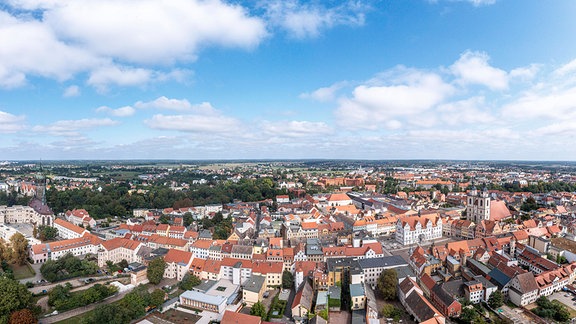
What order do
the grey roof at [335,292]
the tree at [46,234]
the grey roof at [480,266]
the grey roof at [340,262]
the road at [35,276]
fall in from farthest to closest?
the tree at [46,234] → the road at [35,276] → the grey roof at [480,266] → the grey roof at [340,262] → the grey roof at [335,292]

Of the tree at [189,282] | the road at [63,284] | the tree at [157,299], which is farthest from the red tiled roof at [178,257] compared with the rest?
the tree at [157,299]

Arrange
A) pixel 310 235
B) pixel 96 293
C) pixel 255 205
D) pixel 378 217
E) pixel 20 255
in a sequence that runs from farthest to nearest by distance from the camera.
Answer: pixel 255 205 → pixel 378 217 → pixel 310 235 → pixel 20 255 → pixel 96 293

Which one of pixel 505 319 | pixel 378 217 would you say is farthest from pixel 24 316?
pixel 378 217

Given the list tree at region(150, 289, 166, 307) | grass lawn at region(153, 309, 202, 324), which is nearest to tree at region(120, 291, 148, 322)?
tree at region(150, 289, 166, 307)

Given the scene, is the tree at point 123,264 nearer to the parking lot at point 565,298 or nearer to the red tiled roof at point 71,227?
the red tiled roof at point 71,227

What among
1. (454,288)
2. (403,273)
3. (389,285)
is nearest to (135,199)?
(389,285)

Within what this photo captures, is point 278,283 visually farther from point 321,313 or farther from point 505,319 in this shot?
point 505,319

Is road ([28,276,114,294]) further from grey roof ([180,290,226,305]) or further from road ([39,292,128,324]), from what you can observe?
grey roof ([180,290,226,305])
